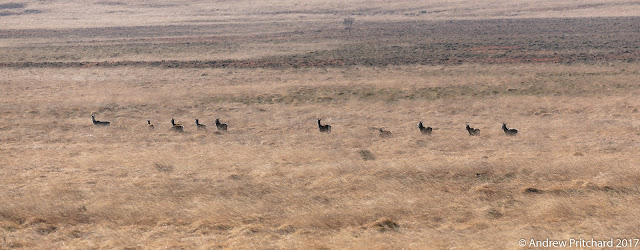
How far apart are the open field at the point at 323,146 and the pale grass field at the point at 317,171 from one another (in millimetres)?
79

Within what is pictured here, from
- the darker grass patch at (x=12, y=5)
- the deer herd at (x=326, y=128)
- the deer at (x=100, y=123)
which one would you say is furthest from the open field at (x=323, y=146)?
the darker grass patch at (x=12, y=5)

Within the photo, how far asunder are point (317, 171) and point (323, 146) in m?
4.60

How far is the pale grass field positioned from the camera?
46.7 ft

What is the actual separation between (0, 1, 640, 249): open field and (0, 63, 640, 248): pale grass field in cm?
8

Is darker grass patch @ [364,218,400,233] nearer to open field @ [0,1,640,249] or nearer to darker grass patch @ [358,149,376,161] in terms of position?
open field @ [0,1,640,249]

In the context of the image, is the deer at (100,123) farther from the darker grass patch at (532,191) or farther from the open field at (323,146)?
the darker grass patch at (532,191)

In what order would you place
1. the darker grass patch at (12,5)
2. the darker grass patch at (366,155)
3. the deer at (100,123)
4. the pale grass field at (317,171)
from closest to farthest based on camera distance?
the pale grass field at (317,171)
the darker grass patch at (366,155)
the deer at (100,123)
the darker grass patch at (12,5)

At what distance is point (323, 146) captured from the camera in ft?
76.6

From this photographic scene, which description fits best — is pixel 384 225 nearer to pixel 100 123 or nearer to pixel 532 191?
pixel 532 191

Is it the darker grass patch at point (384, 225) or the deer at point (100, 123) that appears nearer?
the darker grass patch at point (384, 225)

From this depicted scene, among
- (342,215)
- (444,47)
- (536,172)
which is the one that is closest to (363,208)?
(342,215)

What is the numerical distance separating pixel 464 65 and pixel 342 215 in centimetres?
3603

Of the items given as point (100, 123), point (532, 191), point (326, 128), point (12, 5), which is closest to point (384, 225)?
point (532, 191)

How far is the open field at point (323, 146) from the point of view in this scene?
47.6 ft
